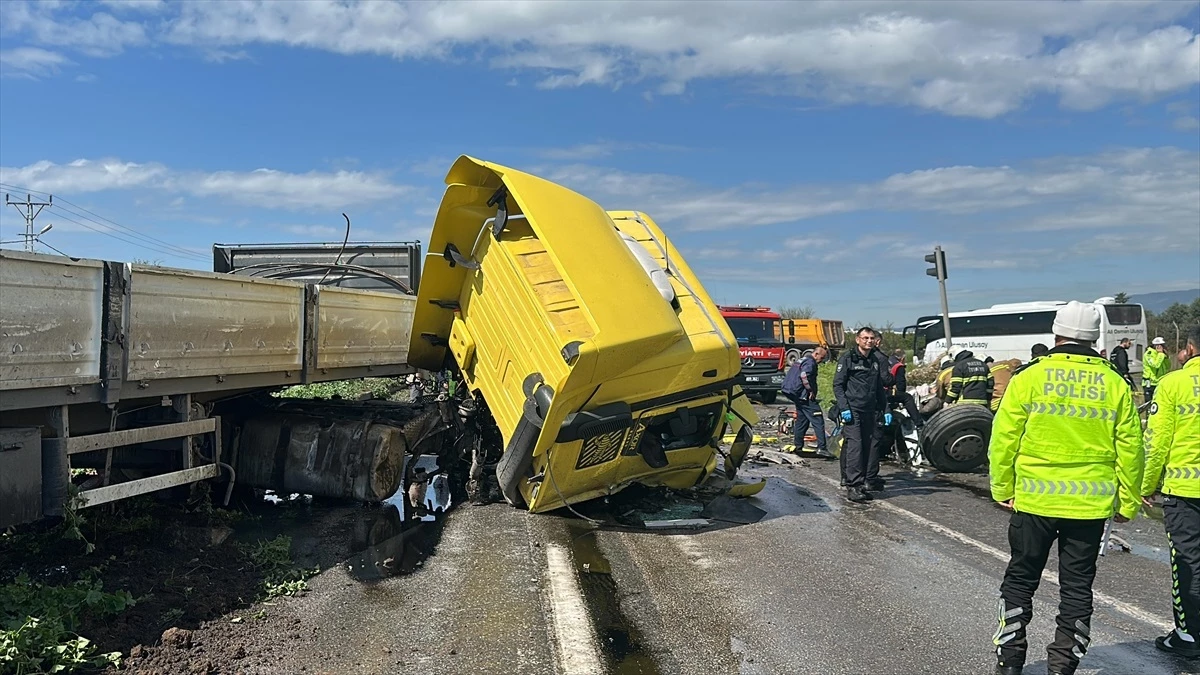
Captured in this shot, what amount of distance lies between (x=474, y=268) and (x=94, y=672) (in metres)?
4.11

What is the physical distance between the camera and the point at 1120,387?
3643 millimetres

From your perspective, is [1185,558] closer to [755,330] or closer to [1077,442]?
[1077,442]

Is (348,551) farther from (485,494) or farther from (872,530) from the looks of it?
(872,530)

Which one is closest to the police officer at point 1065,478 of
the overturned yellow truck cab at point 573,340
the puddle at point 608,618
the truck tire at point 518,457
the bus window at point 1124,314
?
the puddle at point 608,618

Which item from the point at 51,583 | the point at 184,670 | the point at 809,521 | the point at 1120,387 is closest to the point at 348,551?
the point at 51,583

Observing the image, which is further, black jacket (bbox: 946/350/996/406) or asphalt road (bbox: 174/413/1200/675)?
black jacket (bbox: 946/350/996/406)

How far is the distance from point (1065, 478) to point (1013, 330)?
87.2 ft

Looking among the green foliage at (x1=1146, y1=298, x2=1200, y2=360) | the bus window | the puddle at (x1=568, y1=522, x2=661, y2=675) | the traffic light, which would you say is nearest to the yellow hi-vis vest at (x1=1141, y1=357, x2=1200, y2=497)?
the puddle at (x1=568, y1=522, x2=661, y2=675)

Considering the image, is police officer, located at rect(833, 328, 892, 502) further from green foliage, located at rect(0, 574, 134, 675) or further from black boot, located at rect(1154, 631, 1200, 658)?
green foliage, located at rect(0, 574, 134, 675)

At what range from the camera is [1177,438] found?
427cm

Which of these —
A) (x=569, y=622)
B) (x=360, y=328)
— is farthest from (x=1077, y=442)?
(x=360, y=328)

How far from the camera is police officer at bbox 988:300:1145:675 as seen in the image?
3.61 m

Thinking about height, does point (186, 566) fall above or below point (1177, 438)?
below

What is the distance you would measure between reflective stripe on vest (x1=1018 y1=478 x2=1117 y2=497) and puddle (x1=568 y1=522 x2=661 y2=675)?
1.90 m
